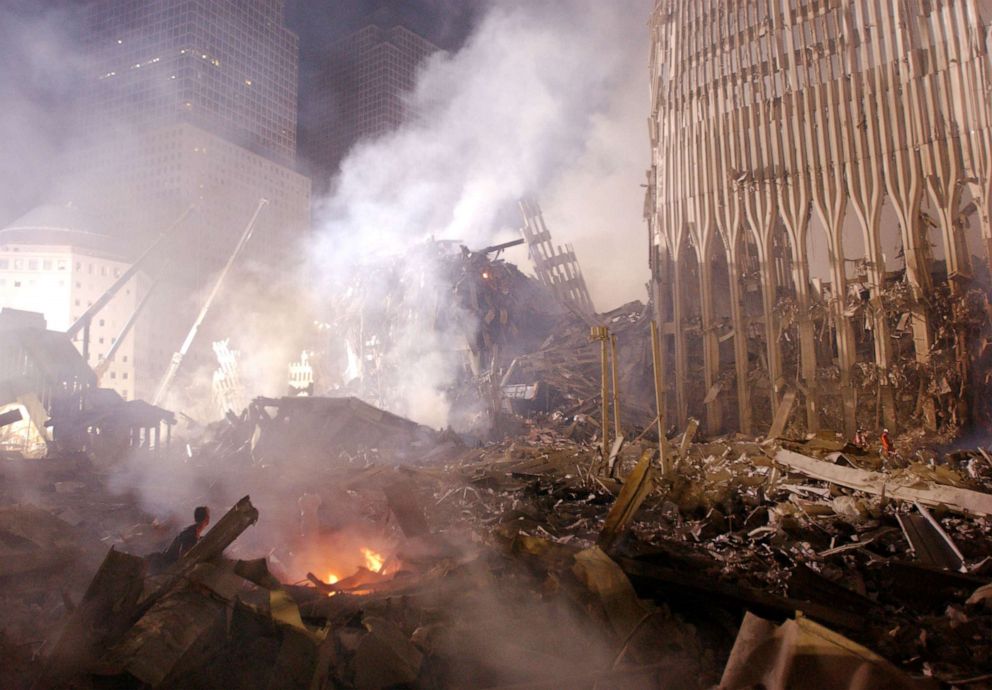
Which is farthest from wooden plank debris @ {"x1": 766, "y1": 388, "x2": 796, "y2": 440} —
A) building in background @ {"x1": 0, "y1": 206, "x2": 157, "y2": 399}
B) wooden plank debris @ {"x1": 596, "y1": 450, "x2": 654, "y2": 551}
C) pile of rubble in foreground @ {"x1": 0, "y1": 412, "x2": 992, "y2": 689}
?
building in background @ {"x1": 0, "y1": 206, "x2": 157, "y2": 399}

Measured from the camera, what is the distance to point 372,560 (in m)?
6.33

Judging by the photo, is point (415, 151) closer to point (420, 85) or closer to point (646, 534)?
point (420, 85)

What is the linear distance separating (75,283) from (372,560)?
128 feet

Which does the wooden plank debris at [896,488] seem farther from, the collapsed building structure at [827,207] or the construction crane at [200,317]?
the construction crane at [200,317]

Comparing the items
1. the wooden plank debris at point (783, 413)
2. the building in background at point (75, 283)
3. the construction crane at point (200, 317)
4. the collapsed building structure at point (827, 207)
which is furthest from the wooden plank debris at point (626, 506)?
the building in background at point (75, 283)

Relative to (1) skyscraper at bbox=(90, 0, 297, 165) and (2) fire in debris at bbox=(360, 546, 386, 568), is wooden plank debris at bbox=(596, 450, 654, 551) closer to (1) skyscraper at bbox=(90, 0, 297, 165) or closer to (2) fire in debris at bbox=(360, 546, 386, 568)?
(2) fire in debris at bbox=(360, 546, 386, 568)

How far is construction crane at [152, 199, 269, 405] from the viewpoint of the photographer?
31000 millimetres

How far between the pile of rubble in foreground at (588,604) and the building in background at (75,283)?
112ft

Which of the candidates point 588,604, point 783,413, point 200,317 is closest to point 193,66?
point 200,317

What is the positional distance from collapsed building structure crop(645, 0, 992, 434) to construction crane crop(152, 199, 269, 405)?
28.4 meters

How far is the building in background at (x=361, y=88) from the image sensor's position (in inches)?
1719

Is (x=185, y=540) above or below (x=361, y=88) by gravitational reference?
below

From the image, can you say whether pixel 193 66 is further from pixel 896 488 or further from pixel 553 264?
pixel 896 488

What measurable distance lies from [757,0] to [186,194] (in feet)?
127
